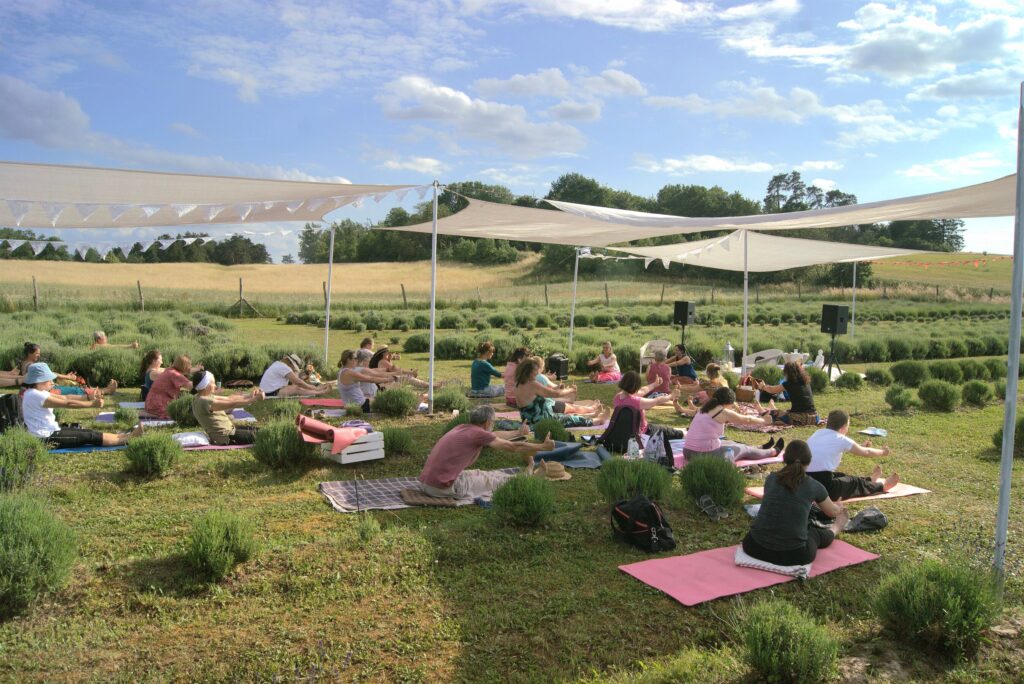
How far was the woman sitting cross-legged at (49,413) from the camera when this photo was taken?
6.42 m

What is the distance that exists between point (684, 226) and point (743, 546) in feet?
15.9

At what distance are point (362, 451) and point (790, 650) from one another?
14.4ft

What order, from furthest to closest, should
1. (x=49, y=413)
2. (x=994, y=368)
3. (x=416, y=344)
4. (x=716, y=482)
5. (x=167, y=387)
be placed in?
(x=416, y=344)
(x=994, y=368)
(x=167, y=387)
(x=49, y=413)
(x=716, y=482)

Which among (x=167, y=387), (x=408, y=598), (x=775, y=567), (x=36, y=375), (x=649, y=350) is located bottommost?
(x=408, y=598)

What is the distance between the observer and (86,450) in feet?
22.0

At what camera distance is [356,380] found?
9.12 metres

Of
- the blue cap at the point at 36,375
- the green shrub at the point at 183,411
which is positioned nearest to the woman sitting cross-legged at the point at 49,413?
the blue cap at the point at 36,375

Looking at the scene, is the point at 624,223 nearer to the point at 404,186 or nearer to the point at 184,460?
the point at 404,186

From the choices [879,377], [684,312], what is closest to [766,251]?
[684,312]

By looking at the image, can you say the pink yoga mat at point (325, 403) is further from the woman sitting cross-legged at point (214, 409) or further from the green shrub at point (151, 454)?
the green shrub at point (151, 454)

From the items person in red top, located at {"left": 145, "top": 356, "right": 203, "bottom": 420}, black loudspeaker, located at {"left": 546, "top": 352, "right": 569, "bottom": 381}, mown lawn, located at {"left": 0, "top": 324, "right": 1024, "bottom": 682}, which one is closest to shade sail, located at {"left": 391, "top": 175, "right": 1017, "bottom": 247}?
black loudspeaker, located at {"left": 546, "top": 352, "right": 569, "bottom": 381}

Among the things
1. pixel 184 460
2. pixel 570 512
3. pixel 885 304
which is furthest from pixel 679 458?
pixel 885 304

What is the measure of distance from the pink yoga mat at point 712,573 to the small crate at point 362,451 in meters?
2.97

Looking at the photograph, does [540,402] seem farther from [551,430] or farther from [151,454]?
[151,454]
